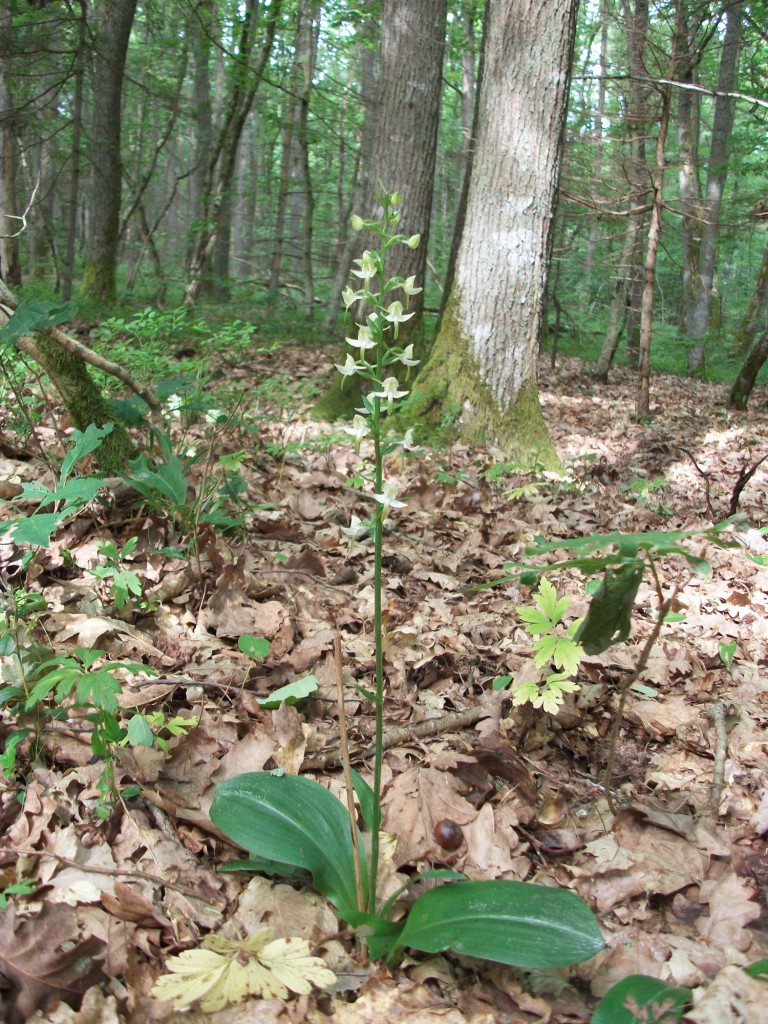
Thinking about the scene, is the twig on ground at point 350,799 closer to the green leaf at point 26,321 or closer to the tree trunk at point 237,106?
the green leaf at point 26,321

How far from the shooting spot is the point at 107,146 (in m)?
9.55

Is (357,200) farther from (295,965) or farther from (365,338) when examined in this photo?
(295,965)

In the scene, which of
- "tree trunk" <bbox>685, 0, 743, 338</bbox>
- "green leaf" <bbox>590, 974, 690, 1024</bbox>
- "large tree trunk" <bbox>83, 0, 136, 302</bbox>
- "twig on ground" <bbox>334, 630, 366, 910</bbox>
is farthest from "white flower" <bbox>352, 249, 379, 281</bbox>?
"tree trunk" <bbox>685, 0, 743, 338</bbox>

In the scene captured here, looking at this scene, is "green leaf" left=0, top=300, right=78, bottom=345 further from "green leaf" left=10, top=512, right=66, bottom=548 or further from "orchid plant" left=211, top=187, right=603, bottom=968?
"orchid plant" left=211, top=187, right=603, bottom=968

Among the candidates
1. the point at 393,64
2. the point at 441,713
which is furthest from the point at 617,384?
the point at 441,713

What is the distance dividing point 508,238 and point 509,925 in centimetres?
448

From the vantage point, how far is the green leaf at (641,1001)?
4.18 ft

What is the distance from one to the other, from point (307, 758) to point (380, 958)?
584 mm

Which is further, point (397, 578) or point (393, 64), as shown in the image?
point (393, 64)

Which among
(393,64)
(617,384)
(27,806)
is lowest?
(27,806)

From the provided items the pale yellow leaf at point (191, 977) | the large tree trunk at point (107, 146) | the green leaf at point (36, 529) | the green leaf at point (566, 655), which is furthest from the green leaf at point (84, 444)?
the large tree trunk at point (107, 146)

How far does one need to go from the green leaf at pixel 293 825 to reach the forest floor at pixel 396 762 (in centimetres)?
10

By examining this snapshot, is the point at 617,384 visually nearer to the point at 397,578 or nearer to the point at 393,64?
the point at 393,64

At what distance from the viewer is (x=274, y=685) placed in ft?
7.43
